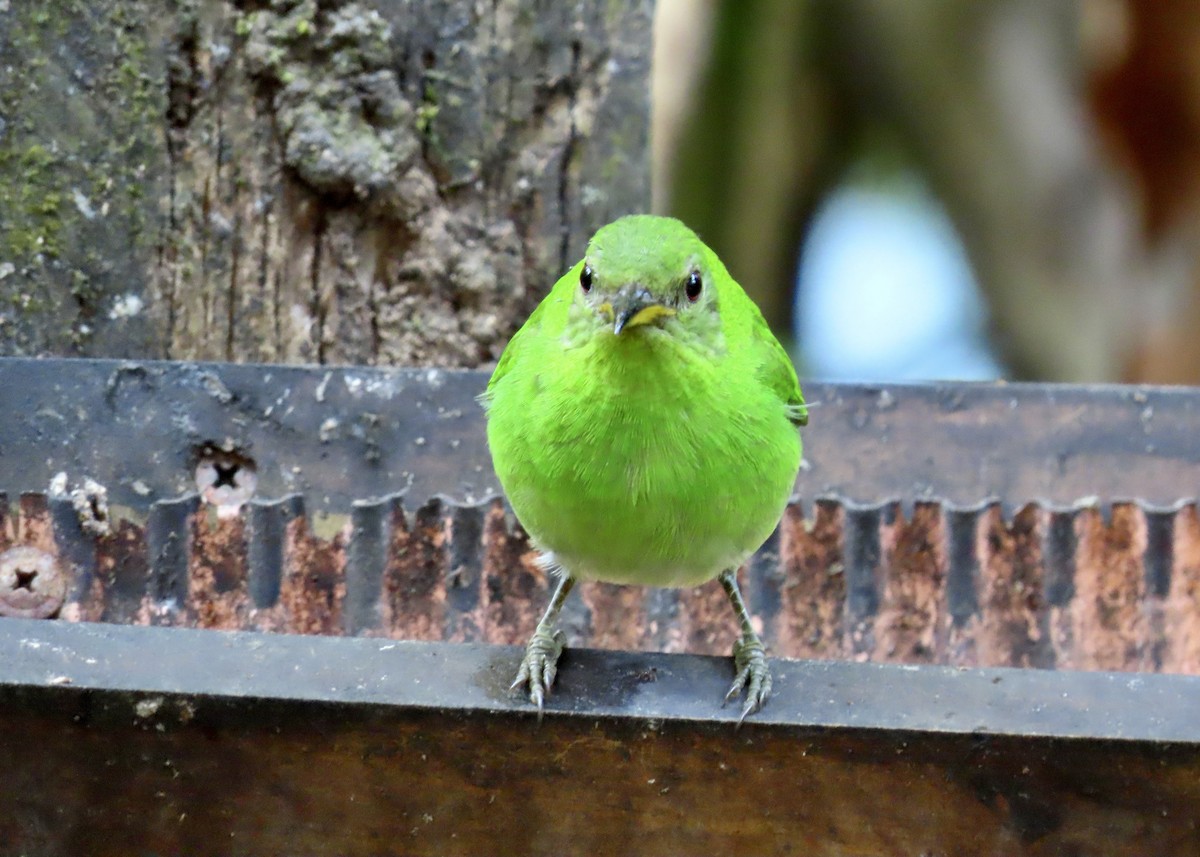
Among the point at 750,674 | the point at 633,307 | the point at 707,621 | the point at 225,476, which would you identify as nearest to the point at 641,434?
the point at 633,307

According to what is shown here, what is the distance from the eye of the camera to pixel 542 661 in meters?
2.44

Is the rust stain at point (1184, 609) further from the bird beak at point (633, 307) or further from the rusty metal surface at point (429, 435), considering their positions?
the bird beak at point (633, 307)

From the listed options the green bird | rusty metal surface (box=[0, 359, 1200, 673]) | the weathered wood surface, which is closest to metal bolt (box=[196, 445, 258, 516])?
rusty metal surface (box=[0, 359, 1200, 673])

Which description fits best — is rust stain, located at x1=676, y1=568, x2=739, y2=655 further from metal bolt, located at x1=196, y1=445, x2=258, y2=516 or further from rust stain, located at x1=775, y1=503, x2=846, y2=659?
metal bolt, located at x1=196, y1=445, x2=258, y2=516

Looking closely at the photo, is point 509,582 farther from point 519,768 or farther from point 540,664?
point 519,768

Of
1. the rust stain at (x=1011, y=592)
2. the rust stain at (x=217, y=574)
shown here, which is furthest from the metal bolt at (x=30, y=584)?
the rust stain at (x=1011, y=592)

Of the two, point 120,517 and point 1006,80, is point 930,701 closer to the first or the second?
point 120,517

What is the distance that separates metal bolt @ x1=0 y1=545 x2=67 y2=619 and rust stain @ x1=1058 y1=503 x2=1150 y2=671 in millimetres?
2463

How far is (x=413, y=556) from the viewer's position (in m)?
3.43

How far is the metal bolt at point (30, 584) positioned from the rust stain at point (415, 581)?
0.75 m

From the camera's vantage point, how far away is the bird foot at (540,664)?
7.06 ft

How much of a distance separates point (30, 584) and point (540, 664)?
142 cm

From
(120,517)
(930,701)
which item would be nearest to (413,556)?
(120,517)

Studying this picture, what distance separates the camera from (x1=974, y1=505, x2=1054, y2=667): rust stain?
3.54m
